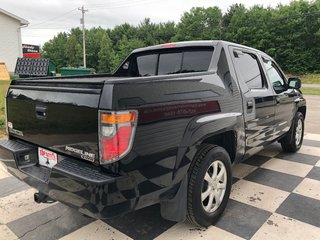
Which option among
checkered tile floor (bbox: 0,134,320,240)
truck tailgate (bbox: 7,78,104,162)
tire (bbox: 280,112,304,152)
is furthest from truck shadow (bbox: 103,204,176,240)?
tire (bbox: 280,112,304,152)

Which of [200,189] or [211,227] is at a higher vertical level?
[200,189]

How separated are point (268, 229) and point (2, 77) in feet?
69.5

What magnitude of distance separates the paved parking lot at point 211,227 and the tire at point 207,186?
149mm

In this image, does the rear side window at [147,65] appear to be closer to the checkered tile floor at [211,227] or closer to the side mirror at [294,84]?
the checkered tile floor at [211,227]

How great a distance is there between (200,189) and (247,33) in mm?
39004

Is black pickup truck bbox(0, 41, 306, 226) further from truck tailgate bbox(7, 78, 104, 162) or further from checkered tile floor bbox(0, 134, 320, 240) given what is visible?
checkered tile floor bbox(0, 134, 320, 240)

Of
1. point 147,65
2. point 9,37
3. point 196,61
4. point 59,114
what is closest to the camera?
point 59,114

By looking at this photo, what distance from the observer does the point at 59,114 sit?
2205 mm

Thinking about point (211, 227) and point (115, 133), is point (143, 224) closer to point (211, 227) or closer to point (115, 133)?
point (211, 227)

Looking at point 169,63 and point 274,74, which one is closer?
point 169,63

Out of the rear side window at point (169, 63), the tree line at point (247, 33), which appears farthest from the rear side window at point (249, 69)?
the tree line at point (247, 33)

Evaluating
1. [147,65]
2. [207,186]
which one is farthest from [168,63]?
[207,186]

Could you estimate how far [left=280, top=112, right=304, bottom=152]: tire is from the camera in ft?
16.0

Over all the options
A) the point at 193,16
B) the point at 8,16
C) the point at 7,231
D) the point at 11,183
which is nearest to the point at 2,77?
Result: the point at 8,16
